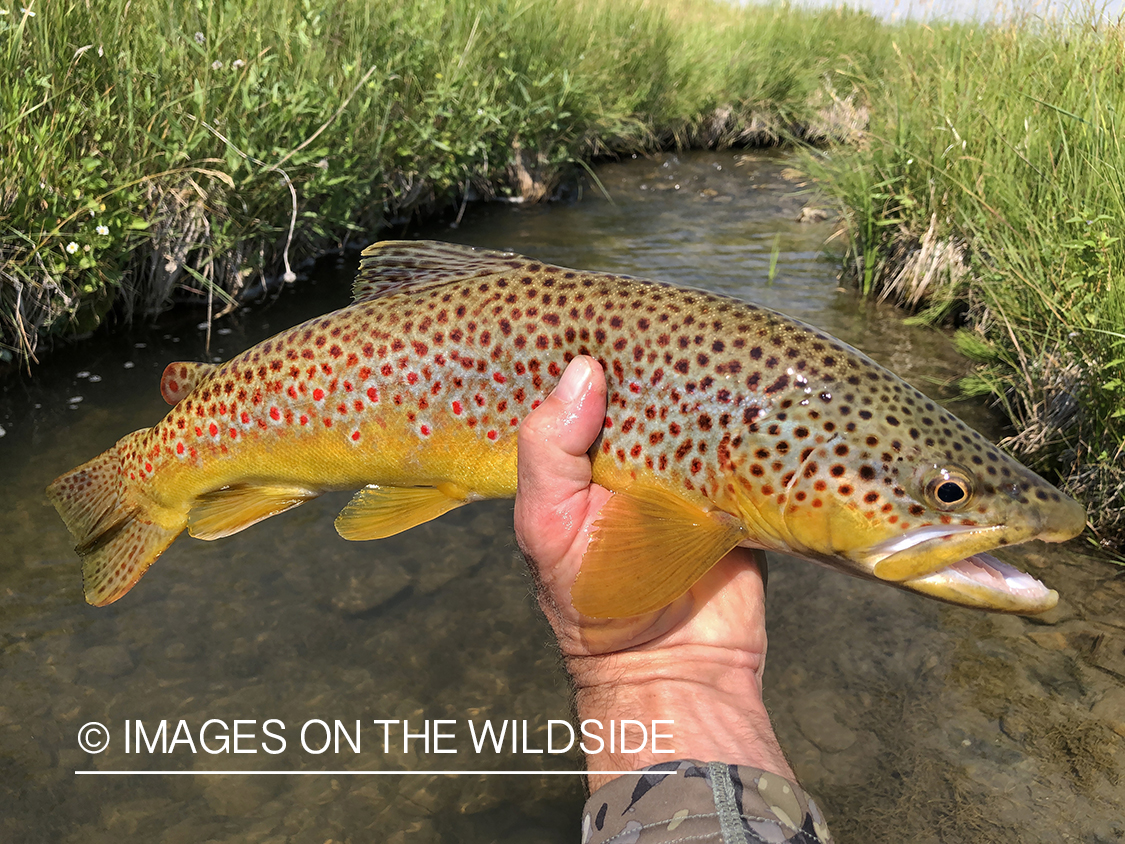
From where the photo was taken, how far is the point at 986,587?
210cm

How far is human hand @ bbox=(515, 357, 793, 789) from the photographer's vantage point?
7.69 feet

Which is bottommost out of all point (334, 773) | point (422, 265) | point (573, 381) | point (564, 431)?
point (334, 773)

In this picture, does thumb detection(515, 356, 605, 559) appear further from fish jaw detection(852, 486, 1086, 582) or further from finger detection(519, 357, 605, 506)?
fish jaw detection(852, 486, 1086, 582)

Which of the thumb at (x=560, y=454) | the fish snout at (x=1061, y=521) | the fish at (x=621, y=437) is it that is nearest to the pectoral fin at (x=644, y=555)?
the fish at (x=621, y=437)

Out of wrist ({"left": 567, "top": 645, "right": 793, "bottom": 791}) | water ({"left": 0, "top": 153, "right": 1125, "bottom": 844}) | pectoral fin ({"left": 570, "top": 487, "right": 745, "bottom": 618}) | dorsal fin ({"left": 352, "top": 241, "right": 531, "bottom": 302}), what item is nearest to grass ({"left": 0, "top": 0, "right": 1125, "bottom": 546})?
water ({"left": 0, "top": 153, "right": 1125, "bottom": 844})

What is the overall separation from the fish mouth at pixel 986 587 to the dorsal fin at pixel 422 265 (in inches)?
57.0

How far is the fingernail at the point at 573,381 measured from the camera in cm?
232

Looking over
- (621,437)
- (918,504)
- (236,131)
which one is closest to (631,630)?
(621,437)

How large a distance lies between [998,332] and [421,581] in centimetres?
464

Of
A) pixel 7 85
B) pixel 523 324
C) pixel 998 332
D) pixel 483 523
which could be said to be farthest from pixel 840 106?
pixel 523 324

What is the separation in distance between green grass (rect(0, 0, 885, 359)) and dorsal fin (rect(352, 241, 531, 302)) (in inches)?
139

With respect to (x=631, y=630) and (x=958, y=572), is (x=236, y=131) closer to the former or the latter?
(x=631, y=630)

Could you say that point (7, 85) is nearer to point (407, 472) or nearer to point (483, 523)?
point (483, 523)

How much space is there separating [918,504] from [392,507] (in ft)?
4.97
